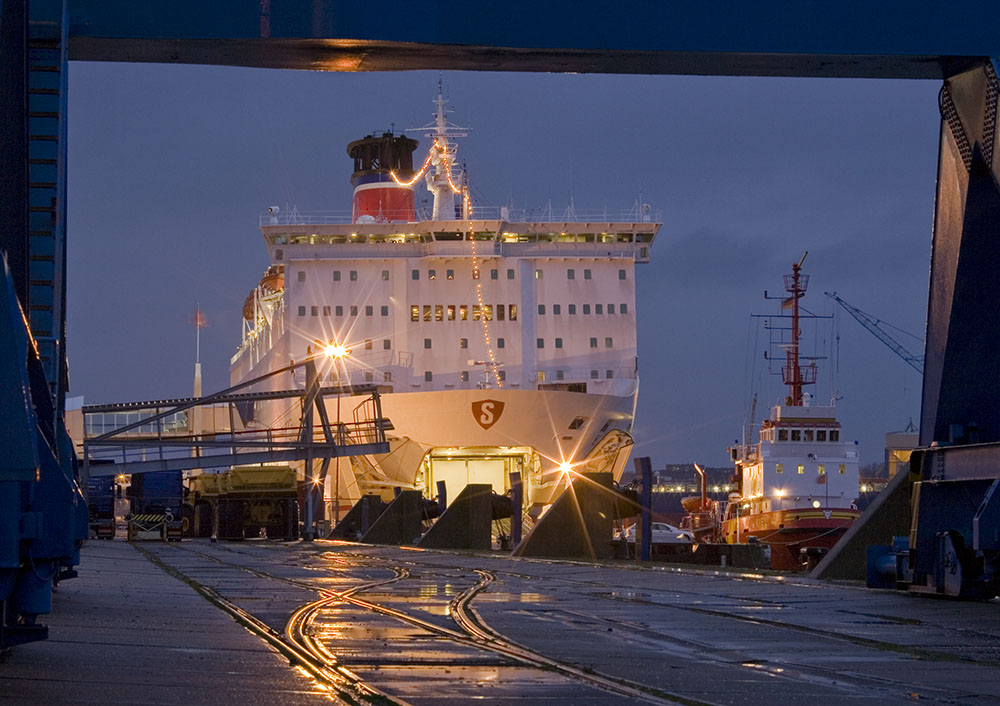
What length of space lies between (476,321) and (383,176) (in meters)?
13.2

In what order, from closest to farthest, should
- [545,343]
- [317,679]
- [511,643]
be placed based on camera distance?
1. [317,679]
2. [511,643]
3. [545,343]

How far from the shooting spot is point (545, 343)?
5362cm

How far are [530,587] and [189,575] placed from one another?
522 centimetres

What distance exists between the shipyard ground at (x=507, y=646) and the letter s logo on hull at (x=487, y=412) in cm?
3573

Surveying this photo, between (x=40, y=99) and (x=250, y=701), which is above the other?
(x=40, y=99)

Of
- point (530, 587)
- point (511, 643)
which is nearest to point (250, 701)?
point (511, 643)

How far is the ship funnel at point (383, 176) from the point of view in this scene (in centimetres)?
6294

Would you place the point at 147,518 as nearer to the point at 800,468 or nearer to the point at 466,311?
the point at 466,311

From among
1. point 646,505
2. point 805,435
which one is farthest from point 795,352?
point 646,505

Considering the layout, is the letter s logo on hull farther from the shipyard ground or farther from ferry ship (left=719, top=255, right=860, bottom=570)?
the shipyard ground

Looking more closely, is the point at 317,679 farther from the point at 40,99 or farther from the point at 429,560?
the point at 429,560

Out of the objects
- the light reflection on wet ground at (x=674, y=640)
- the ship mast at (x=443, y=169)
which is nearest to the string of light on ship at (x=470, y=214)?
the ship mast at (x=443, y=169)

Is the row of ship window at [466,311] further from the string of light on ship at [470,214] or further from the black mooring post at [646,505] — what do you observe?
the black mooring post at [646,505]

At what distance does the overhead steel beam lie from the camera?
32.6ft
